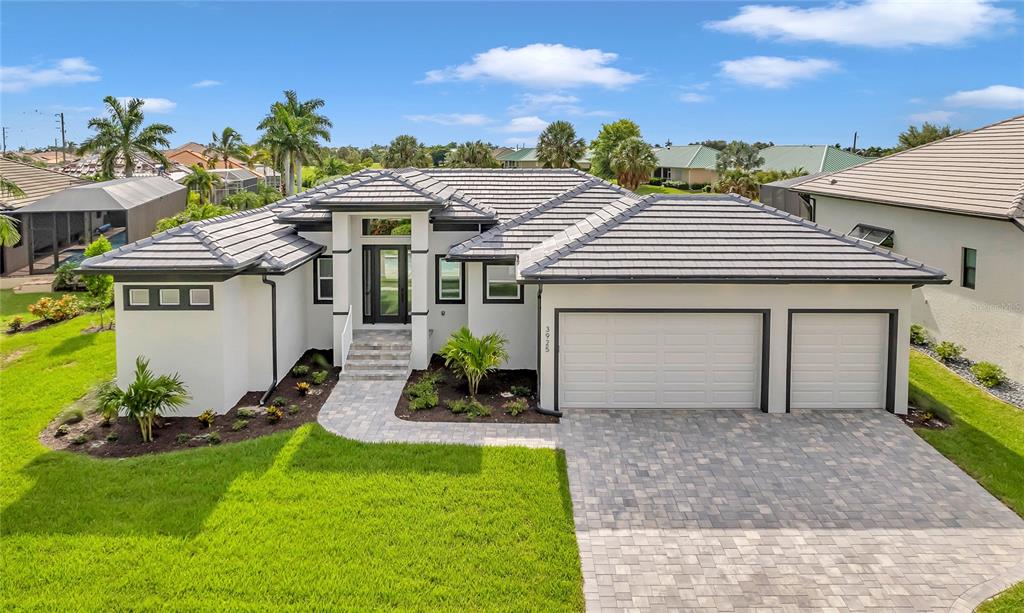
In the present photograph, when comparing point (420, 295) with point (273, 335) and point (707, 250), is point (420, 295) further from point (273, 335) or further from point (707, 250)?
point (707, 250)

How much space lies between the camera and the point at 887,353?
13.7 metres

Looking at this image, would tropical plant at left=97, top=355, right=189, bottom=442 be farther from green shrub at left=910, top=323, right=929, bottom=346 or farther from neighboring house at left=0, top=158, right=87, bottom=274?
neighboring house at left=0, top=158, right=87, bottom=274

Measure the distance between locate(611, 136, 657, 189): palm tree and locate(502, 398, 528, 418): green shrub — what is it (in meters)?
45.0

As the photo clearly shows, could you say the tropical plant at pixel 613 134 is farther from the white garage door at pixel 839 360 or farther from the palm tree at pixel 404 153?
the white garage door at pixel 839 360

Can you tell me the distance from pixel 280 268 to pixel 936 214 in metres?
16.4

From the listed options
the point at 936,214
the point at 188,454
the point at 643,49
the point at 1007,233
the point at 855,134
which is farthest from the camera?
the point at 855,134

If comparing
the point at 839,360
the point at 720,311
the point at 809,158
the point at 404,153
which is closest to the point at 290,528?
the point at 720,311

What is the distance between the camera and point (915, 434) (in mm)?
12664

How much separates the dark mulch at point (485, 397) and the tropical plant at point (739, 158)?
2429 inches

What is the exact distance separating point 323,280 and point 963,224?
15866 mm

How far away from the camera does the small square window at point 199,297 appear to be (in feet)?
42.0

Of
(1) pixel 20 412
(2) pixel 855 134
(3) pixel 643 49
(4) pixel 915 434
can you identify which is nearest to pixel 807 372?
(4) pixel 915 434

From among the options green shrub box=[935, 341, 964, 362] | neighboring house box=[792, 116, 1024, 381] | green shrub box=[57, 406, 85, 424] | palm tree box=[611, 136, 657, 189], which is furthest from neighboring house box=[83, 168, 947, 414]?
palm tree box=[611, 136, 657, 189]

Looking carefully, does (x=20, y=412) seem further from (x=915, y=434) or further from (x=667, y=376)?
(x=915, y=434)
